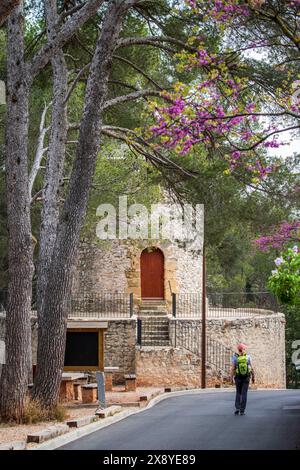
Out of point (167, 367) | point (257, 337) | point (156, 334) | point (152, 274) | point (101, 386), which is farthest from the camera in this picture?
point (152, 274)


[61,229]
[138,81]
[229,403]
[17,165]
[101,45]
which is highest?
[138,81]

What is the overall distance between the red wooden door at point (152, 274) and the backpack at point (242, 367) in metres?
20.3

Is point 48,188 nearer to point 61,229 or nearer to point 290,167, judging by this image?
point 61,229

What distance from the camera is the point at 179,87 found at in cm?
1333

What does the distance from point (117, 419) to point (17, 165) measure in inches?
215

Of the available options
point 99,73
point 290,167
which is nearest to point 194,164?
point 290,167

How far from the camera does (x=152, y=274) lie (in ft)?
126

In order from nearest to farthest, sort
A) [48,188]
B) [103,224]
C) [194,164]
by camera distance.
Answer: [48,188], [194,164], [103,224]

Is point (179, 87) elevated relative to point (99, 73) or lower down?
lower down

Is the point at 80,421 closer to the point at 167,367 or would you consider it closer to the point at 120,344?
the point at 167,367

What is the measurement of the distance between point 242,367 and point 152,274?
21120 millimetres

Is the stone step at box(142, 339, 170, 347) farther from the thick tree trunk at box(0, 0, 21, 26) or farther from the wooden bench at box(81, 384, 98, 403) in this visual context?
the thick tree trunk at box(0, 0, 21, 26)

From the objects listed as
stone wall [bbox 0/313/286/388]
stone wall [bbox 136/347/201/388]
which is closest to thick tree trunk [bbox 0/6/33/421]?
stone wall [bbox 136/347/201/388]

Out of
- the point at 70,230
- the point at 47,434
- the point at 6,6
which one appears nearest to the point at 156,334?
the point at 70,230
